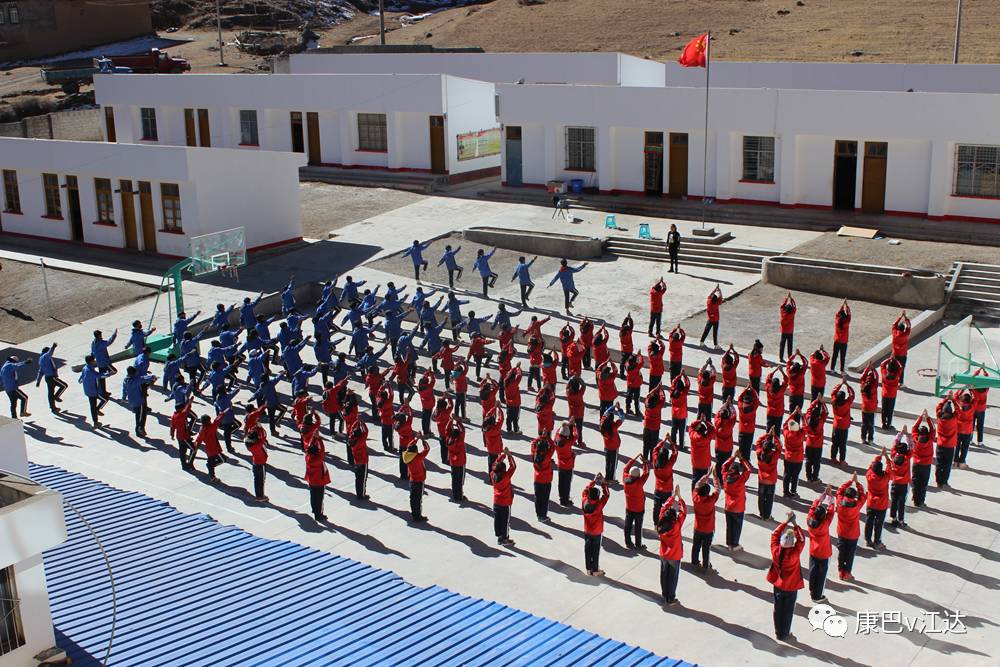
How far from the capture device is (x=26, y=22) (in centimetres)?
5516

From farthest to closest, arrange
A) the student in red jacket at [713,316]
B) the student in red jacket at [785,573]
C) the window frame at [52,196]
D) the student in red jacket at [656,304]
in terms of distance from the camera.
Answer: the window frame at [52,196], the student in red jacket at [656,304], the student in red jacket at [713,316], the student in red jacket at [785,573]

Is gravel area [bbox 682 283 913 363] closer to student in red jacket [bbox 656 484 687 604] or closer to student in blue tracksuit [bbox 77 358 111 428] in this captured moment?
student in red jacket [bbox 656 484 687 604]

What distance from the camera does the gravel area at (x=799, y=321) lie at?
21641 millimetres

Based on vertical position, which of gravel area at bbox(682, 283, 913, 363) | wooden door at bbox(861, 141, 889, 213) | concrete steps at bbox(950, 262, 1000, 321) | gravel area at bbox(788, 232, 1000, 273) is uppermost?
wooden door at bbox(861, 141, 889, 213)

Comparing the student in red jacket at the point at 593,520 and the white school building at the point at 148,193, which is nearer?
the student in red jacket at the point at 593,520

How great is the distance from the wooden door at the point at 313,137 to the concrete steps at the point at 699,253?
45.6 feet

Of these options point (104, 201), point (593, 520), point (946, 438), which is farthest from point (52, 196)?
point (946, 438)

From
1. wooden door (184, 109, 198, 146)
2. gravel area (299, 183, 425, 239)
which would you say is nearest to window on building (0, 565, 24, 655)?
gravel area (299, 183, 425, 239)

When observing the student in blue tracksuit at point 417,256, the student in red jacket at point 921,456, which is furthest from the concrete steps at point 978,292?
the student in blue tracksuit at point 417,256

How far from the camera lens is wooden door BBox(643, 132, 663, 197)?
3192 centimetres

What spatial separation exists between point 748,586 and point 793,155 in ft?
62.7

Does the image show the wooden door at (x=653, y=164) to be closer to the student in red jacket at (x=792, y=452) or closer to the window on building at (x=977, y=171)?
the window on building at (x=977, y=171)

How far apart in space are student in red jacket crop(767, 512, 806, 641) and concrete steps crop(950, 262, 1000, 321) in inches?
519

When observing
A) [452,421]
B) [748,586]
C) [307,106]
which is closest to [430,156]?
[307,106]
